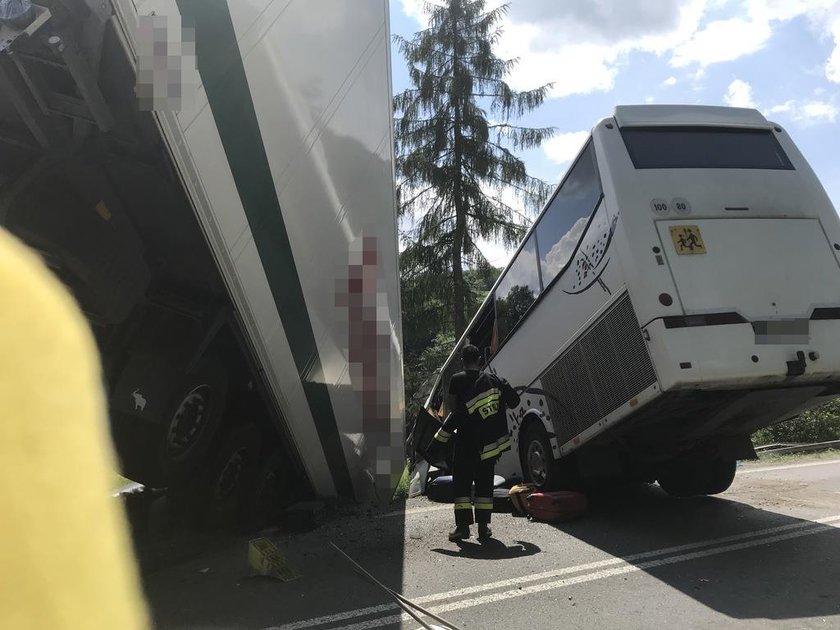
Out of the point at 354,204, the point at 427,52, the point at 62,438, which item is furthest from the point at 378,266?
the point at 427,52

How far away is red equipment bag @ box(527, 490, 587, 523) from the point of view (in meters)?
5.33

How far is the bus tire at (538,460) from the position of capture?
5852 mm

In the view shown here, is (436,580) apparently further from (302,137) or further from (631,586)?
(302,137)

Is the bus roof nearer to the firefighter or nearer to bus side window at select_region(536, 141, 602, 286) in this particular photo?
bus side window at select_region(536, 141, 602, 286)

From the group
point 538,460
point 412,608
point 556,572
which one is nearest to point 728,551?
point 556,572

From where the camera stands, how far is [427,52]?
16.6 metres

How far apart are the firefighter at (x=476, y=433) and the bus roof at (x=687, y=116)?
2470 mm

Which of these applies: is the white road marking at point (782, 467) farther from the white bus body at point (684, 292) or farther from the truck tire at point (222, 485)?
the truck tire at point (222, 485)

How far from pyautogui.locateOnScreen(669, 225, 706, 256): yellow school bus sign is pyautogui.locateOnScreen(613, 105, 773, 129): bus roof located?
105 cm

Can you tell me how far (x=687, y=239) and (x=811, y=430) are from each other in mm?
11631

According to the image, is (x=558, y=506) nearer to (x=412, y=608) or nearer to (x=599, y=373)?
(x=599, y=373)

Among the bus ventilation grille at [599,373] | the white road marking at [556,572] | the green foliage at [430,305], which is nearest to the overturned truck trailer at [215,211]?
the white road marking at [556,572]

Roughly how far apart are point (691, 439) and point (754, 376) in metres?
1.22

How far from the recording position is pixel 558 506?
5336 millimetres
